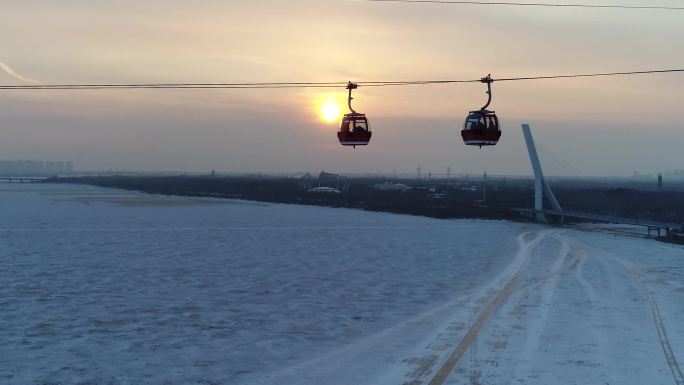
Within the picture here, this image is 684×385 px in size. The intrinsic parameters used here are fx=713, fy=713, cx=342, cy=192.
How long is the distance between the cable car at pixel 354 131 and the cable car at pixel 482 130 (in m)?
2.37

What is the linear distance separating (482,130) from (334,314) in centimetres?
610

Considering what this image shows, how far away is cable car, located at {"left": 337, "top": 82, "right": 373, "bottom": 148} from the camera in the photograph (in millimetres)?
17578

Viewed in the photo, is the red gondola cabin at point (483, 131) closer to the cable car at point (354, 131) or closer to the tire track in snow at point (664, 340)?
the cable car at point (354, 131)

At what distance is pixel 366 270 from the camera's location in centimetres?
2009

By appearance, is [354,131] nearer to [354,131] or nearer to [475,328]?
[354,131]

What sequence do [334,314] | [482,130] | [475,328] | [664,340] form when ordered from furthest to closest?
1. [482,130]
2. [334,314]
3. [475,328]
4. [664,340]

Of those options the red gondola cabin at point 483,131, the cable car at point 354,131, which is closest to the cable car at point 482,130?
the red gondola cabin at point 483,131

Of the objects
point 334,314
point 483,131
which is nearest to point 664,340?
point 334,314

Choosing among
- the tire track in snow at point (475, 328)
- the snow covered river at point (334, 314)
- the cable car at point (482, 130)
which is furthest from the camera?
the cable car at point (482, 130)

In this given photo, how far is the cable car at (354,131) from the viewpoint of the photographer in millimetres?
17578

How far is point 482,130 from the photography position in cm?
1689

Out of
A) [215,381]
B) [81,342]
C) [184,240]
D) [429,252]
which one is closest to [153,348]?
[81,342]

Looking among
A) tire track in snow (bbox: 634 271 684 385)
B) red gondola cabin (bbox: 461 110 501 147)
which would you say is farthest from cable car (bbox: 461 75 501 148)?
tire track in snow (bbox: 634 271 684 385)

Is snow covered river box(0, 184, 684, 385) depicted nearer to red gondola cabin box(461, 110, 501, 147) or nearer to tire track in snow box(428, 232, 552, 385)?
tire track in snow box(428, 232, 552, 385)
